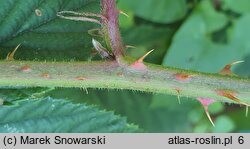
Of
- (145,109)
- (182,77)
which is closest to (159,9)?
(145,109)

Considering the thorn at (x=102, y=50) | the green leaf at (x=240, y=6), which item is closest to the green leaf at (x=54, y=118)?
the thorn at (x=102, y=50)

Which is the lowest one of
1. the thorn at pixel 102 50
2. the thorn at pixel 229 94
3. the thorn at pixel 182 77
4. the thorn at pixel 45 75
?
the thorn at pixel 229 94

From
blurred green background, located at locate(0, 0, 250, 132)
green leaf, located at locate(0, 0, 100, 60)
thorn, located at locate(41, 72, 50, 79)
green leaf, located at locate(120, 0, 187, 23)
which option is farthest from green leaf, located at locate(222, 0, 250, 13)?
thorn, located at locate(41, 72, 50, 79)

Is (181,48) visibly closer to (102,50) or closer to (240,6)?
(240,6)

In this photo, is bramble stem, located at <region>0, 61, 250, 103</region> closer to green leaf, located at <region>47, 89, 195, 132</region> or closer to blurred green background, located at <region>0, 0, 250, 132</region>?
blurred green background, located at <region>0, 0, 250, 132</region>

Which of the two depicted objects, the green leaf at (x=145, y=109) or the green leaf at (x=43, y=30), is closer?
the green leaf at (x=43, y=30)

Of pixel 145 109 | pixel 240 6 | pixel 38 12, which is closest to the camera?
pixel 38 12

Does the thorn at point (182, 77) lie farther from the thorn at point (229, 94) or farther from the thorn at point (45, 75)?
the thorn at point (45, 75)
